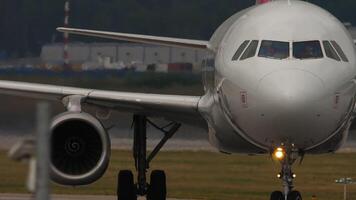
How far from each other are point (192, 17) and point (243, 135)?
2043 cm

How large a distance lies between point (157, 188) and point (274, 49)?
5.16 m

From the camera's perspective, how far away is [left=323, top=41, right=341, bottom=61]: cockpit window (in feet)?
40.9

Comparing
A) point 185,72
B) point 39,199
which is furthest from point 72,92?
point 185,72

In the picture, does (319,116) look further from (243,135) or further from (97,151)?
(97,151)

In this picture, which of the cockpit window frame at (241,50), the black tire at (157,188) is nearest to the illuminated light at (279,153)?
the cockpit window frame at (241,50)

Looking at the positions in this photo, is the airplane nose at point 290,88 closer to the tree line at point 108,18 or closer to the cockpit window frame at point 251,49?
the cockpit window frame at point 251,49

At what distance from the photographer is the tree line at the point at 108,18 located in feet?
110

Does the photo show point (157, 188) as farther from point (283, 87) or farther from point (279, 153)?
point (283, 87)

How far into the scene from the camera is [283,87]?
11430 millimetres

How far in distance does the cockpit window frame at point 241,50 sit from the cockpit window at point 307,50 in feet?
2.16

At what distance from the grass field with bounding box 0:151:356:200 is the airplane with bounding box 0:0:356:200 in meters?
5.48

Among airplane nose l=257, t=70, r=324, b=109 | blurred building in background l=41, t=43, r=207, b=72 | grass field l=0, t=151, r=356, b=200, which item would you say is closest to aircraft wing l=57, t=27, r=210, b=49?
grass field l=0, t=151, r=356, b=200

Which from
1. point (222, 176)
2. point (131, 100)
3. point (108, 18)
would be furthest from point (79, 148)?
point (108, 18)

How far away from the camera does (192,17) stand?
33.4 meters
